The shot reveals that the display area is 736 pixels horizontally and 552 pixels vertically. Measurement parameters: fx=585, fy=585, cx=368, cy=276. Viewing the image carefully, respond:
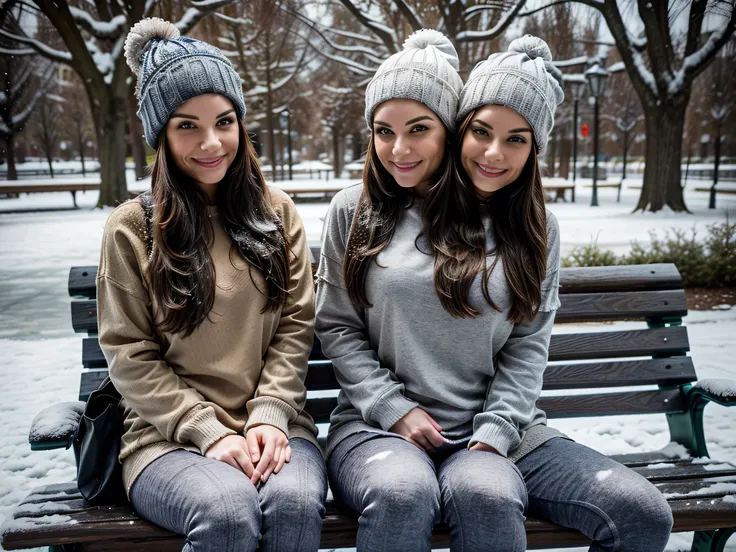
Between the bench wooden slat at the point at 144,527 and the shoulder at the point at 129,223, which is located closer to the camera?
the bench wooden slat at the point at 144,527

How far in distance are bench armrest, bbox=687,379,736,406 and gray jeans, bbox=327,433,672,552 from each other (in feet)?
1.83

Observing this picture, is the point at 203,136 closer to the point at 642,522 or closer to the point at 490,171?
the point at 490,171

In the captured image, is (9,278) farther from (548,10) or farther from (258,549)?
(548,10)

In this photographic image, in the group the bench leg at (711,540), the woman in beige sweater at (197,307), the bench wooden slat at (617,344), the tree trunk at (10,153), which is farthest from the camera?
the tree trunk at (10,153)

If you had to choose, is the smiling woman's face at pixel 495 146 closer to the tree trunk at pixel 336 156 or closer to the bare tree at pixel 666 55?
the bare tree at pixel 666 55

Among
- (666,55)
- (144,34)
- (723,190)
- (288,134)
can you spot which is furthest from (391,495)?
(288,134)

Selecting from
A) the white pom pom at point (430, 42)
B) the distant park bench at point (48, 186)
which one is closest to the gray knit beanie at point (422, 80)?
the white pom pom at point (430, 42)

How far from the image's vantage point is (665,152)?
4211 mm

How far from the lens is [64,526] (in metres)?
1.50

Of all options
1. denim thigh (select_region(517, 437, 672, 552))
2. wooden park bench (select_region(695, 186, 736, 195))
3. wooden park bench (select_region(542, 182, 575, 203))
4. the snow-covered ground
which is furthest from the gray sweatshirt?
wooden park bench (select_region(542, 182, 575, 203))

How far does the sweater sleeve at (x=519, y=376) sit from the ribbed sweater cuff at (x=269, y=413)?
539 millimetres

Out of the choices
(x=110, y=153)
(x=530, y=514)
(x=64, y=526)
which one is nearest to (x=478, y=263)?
(x=530, y=514)

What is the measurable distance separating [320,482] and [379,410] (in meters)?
0.26

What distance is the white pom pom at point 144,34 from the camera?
5.48ft
